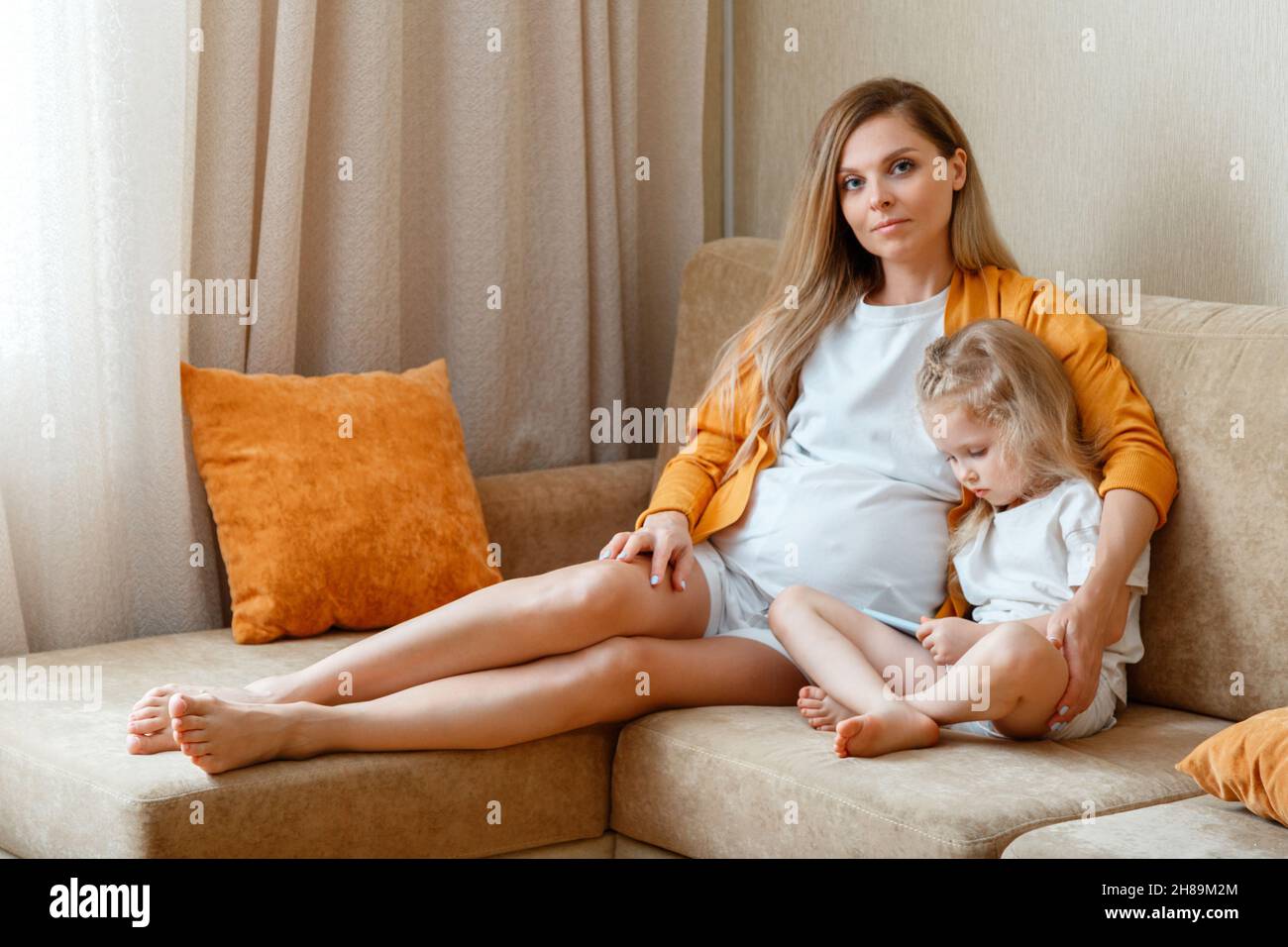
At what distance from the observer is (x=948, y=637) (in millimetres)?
1956

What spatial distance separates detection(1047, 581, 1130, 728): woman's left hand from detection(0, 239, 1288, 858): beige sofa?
63mm

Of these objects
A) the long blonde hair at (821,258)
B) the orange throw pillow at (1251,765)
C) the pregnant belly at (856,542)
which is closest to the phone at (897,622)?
the pregnant belly at (856,542)

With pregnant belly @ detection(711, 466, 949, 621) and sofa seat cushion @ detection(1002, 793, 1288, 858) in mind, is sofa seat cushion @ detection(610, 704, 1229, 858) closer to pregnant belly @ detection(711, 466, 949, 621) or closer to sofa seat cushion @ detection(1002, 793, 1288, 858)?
sofa seat cushion @ detection(1002, 793, 1288, 858)

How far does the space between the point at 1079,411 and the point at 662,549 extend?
24.2 inches

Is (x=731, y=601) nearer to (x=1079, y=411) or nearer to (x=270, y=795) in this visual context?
(x=1079, y=411)

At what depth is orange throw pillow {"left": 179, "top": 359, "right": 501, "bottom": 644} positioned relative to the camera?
2.42 metres

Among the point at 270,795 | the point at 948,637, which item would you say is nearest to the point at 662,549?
the point at 948,637

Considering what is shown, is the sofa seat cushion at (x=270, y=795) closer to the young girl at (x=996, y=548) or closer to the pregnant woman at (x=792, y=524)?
the pregnant woman at (x=792, y=524)

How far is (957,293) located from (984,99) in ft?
2.11

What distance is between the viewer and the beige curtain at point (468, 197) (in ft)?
8.73

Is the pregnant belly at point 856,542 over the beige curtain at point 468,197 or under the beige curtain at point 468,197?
under

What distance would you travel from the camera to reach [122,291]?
8.13 feet

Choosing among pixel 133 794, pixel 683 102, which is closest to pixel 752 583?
pixel 133 794

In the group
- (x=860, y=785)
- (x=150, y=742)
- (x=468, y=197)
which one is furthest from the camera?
(x=468, y=197)
